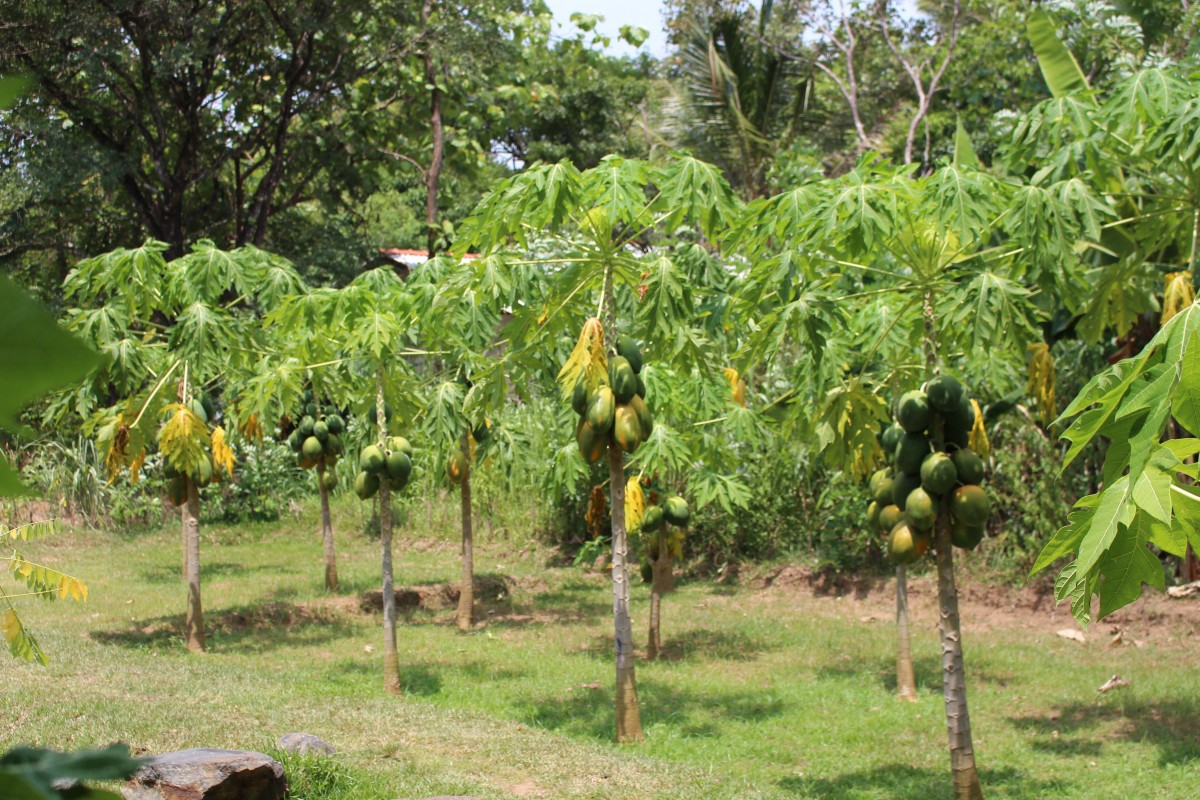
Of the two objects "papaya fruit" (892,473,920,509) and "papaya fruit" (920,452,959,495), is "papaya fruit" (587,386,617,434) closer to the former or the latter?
"papaya fruit" (892,473,920,509)

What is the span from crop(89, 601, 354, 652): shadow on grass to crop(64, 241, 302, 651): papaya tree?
88 centimetres

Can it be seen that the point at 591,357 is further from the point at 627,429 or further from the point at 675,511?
the point at 675,511

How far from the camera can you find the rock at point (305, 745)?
18.8 feet

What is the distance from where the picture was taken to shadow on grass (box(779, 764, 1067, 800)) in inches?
237

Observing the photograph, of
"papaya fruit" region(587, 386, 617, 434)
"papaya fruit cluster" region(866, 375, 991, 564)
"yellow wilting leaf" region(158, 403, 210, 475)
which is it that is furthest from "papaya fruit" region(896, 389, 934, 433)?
"yellow wilting leaf" region(158, 403, 210, 475)

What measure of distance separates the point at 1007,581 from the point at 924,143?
11955 millimetres

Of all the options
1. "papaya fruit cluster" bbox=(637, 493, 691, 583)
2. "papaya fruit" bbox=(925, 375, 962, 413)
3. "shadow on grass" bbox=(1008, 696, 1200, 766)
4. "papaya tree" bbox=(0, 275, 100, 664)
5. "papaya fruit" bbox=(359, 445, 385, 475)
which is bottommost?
"shadow on grass" bbox=(1008, 696, 1200, 766)

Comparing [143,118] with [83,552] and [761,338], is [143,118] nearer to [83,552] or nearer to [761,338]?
[83,552]

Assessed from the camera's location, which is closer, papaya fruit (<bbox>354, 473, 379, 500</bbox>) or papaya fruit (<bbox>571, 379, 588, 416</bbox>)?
papaya fruit (<bbox>571, 379, 588, 416</bbox>)

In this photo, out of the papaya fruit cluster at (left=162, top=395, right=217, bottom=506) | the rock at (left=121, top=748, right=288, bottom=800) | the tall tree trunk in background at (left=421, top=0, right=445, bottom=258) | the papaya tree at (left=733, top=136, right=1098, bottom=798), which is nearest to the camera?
the rock at (left=121, top=748, right=288, bottom=800)

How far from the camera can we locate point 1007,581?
11133 mm

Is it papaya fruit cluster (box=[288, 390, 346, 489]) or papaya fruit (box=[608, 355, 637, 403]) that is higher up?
papaya fruit (box=[608, 355, 637, 403])

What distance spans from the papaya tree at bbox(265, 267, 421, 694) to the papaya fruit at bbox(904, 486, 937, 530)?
157 inches

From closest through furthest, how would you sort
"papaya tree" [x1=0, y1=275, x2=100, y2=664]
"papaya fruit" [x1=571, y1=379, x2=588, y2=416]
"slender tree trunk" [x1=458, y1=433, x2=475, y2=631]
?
"papaya tree" [x1=0, y1=275, x2=100, y2=664] < "papaya fruit" [x1=571, y1=379, x2=588, y2=416] < "slender tree trunk" [x1=458, y1=433, x2=475, y2=631]
